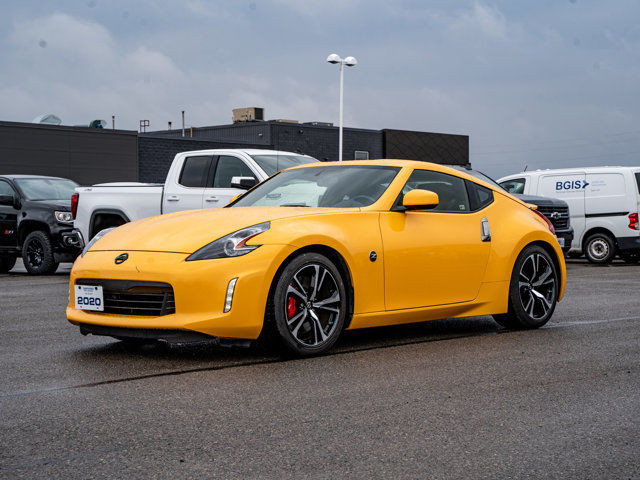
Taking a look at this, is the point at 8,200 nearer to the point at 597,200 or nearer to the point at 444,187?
the point at 444,187

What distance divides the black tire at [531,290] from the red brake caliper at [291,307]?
2444 mm

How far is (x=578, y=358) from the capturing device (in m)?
6.39

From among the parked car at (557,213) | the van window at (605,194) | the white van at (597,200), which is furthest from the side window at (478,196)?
the van window at (605,194)

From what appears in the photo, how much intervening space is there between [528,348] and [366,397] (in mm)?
2270

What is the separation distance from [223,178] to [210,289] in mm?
7522

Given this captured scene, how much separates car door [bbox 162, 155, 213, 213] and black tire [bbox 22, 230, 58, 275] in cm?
286

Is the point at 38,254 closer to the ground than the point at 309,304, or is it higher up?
closer to the ground

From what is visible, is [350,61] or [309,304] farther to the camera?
[350,61]

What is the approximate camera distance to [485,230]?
25.0ft

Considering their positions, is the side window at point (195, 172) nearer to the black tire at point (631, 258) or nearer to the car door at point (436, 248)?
the car door at point (436, 248)

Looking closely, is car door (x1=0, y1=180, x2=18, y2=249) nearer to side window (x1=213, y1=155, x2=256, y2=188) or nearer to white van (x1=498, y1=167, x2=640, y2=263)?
side window (x1=213, y1=155, x2=256, y2=188)

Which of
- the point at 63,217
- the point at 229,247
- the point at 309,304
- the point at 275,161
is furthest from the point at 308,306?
the point at 63,217

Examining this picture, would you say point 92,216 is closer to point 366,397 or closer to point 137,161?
point 366,397

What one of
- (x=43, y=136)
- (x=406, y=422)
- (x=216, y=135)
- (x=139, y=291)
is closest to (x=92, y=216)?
(x=139, y=291)
